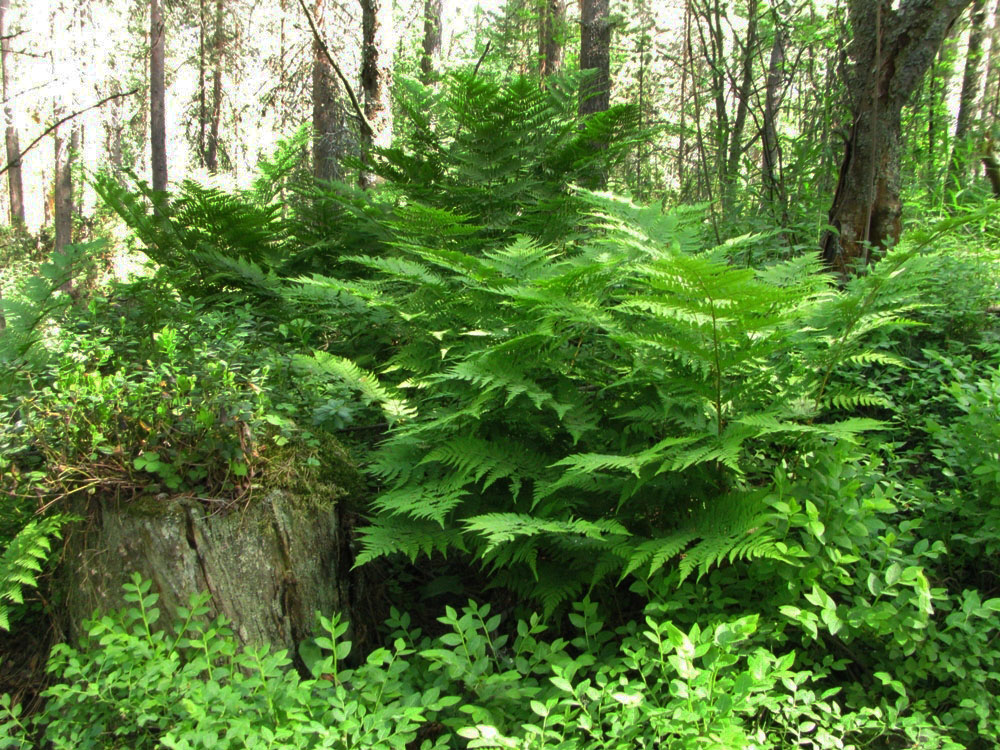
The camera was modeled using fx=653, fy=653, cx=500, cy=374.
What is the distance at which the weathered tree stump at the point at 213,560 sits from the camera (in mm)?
2338

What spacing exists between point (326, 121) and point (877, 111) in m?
6.43

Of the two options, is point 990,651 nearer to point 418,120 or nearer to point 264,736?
point 264,736

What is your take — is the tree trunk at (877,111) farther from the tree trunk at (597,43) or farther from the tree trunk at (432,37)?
the tree trunk at (432,37)

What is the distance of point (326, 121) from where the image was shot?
820 centimetres

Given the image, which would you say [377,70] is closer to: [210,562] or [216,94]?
[210,562]

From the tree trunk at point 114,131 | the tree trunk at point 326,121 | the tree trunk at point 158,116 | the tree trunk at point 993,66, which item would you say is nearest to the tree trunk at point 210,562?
the tree trunk at point 326,121

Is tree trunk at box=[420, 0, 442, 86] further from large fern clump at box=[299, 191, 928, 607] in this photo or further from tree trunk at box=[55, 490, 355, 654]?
tree trunk at box=[55, 490, 355, 654]

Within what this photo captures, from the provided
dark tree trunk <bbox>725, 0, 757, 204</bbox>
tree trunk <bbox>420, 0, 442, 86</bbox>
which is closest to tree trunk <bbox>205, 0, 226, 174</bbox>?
tree trunk <bbox>420, 0, 442, 86</bbox>

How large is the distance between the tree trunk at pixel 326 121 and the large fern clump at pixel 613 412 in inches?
224

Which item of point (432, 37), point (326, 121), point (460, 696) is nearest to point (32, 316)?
point (460, 696)

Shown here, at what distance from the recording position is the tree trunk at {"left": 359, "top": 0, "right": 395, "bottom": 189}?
16.8 ft

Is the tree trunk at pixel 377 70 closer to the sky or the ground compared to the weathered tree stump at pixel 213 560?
closer to the sky

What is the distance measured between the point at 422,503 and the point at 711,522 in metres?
0.97

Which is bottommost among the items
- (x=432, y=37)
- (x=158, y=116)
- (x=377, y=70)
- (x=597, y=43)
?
(x=377, y=70)
